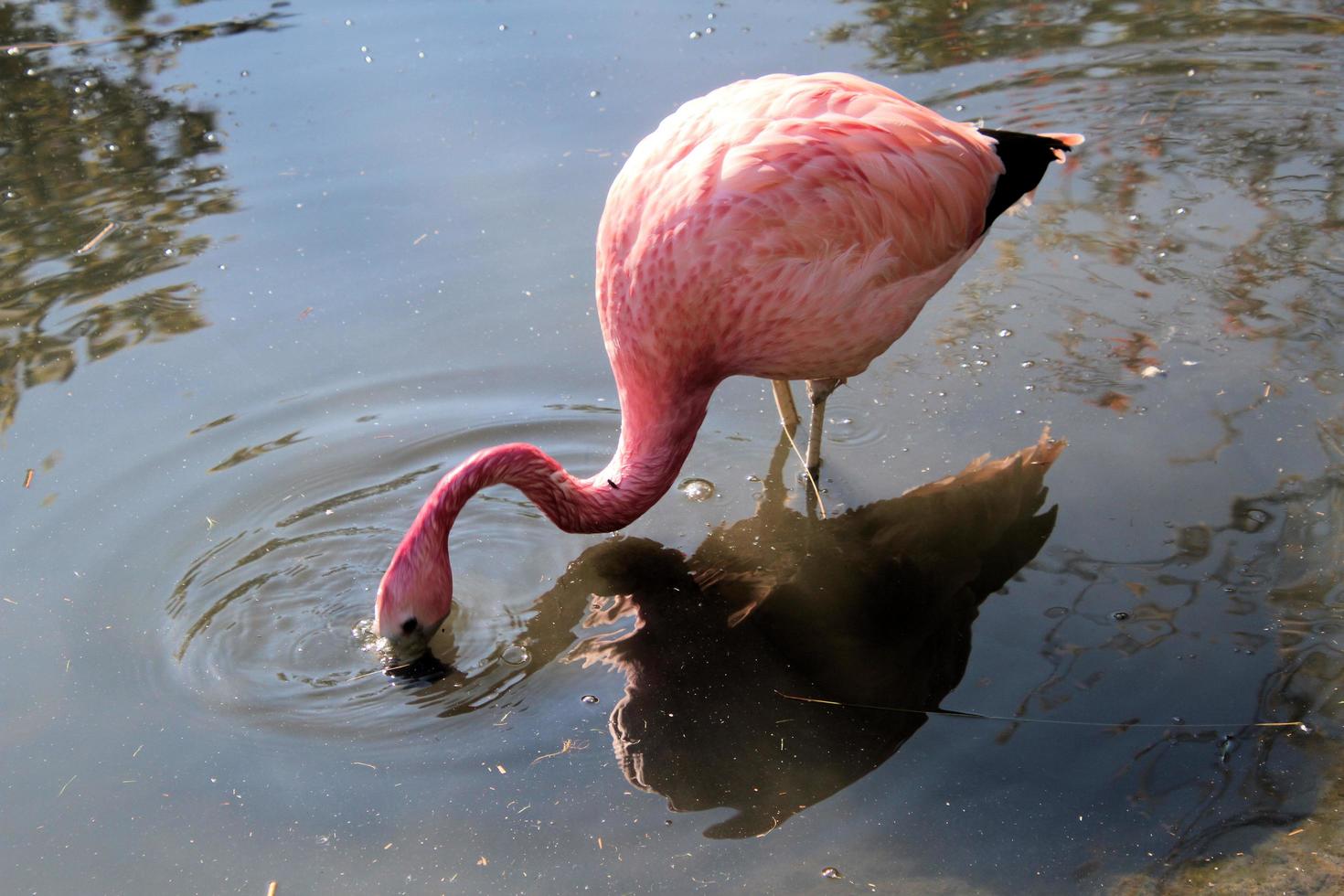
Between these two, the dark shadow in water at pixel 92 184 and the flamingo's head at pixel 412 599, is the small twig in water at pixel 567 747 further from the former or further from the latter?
the dark shadow in water at pixel 92 184

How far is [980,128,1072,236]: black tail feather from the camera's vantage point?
4.91 m

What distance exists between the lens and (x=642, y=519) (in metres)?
4.98

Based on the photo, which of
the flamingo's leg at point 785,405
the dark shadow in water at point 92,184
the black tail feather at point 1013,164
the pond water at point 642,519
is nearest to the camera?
the pond water at point 642,519

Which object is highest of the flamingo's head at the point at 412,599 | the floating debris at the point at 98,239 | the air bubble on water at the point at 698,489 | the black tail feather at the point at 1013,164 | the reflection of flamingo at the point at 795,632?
the black tail feather at the point at 1013,164

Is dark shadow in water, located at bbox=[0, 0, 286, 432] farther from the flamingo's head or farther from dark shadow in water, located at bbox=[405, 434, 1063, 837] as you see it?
dark shadow in water, located at bbox=[405, 434, 1063, 837]

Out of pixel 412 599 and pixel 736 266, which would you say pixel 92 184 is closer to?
pixel 412 599

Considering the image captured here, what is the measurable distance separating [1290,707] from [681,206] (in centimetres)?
256

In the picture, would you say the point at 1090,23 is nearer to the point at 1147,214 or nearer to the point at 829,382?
the point at 1147,214

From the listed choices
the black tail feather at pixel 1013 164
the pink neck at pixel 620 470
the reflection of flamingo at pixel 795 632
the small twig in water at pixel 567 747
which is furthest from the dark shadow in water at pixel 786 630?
the black tail feather at pixel 1013 164

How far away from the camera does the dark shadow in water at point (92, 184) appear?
587 cm

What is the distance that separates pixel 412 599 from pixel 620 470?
0.96 metres

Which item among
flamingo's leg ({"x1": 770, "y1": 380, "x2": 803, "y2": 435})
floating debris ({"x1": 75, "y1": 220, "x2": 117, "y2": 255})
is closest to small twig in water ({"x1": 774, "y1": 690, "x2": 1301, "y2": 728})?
flamingo's leg ({"x1": 770, "y1": 380, "x2": 803, "y2": 435})

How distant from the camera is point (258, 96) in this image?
7672 millimetres

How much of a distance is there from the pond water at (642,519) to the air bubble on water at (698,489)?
3 centimetres
